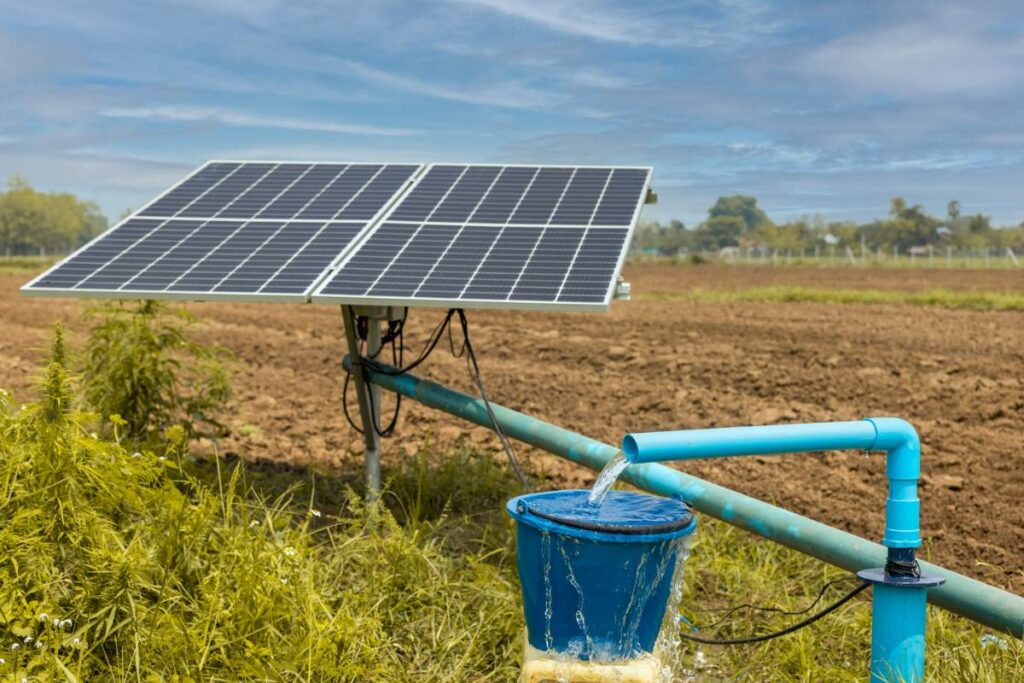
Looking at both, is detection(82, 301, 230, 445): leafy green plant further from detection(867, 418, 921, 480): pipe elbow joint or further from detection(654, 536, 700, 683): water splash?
detection(867, 418, 921, 480): pipe elbow joint

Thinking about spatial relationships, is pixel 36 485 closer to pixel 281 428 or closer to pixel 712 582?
pixel 712 582

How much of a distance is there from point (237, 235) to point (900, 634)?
501 centimetres

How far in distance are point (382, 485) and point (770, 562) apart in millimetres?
2625

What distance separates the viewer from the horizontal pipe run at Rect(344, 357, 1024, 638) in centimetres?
418

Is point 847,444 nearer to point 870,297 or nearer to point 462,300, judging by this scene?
point 462,300

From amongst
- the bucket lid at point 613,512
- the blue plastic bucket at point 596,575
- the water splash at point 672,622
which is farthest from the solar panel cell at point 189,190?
the water splash at point 672,622

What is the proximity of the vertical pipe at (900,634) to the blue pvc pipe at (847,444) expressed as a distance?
0.19 meters

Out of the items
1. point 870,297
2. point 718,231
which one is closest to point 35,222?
point 718,231

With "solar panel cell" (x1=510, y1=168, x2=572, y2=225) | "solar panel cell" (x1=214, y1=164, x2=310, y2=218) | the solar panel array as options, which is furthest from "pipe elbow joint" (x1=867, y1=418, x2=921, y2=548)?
"solar panel cell" (x1=214, y1=164, x2=310, y2=218)

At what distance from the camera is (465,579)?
5715 millimetres

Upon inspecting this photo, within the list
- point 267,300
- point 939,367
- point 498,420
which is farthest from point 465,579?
point 939,367

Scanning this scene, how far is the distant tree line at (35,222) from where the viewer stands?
120 m

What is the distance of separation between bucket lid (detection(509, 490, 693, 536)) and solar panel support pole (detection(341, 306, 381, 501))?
311 cm

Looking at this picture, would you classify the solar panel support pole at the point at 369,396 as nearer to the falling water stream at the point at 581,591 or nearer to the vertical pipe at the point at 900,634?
the falling water stream at the point at 581,591
